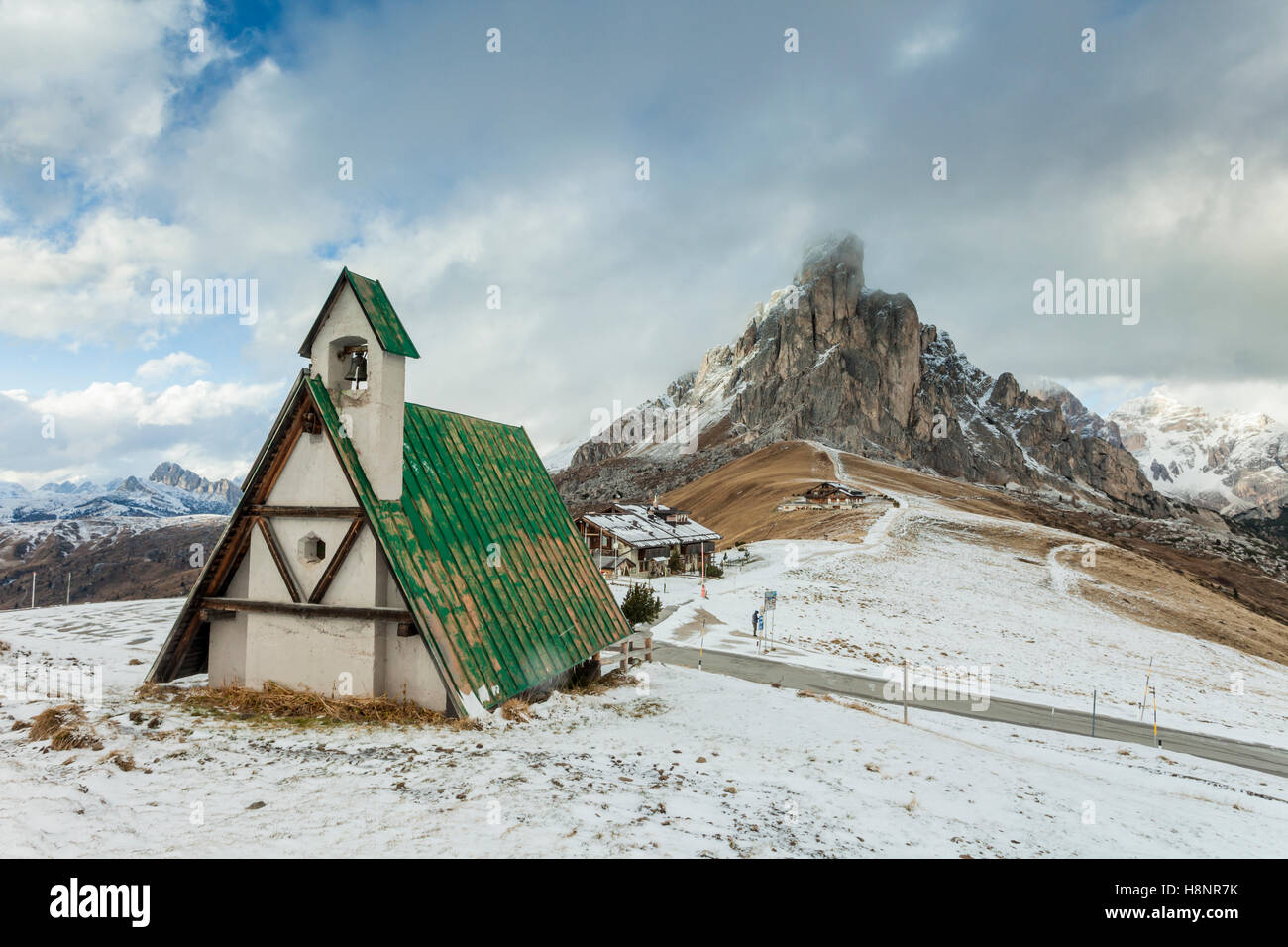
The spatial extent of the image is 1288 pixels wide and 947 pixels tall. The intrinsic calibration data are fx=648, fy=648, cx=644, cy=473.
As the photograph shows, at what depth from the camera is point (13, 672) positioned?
12250 mm

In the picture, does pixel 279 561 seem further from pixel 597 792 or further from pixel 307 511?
pixel 597 792

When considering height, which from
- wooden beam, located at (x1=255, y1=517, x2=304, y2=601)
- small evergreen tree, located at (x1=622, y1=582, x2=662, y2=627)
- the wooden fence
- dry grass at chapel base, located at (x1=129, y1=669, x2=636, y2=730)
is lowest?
small evergreen tree, located at (x1=622, y1=582, x2=662, y2=627)

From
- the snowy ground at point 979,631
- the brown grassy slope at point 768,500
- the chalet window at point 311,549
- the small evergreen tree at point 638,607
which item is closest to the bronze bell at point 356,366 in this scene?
the chalet window at point 311,549

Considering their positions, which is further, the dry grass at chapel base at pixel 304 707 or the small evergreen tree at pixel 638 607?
the small evergreen tree at pixel 638 607

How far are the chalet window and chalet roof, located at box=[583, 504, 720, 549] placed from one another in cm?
4752

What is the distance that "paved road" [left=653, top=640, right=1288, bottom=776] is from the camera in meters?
19.4

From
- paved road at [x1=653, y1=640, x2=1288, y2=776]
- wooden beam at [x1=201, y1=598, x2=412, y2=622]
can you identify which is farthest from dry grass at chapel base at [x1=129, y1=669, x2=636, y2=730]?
paved road at [x1=653, y1=640, x2=1288, y2=776]

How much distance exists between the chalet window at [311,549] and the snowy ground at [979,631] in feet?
63.8

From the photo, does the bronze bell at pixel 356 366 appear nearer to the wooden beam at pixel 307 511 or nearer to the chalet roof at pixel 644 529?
the wooden beam at pixel 307 511

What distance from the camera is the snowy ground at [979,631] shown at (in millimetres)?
26828

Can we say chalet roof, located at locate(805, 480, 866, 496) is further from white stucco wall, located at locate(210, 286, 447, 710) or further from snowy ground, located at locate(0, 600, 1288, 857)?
white stucco wall, located at locate(210, 286, 447, 710)
